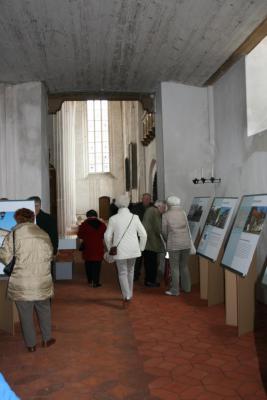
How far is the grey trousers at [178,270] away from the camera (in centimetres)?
688

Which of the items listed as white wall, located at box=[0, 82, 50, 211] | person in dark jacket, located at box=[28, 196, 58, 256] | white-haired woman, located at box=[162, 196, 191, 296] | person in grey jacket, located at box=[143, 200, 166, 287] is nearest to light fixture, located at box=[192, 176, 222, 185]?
person in grey jacket, located at box=[143, 200, 166, 287]

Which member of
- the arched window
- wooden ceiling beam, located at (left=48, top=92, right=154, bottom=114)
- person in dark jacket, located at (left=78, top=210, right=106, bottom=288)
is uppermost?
the arched window

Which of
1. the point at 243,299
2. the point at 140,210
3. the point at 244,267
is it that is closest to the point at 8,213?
the point at 244,267

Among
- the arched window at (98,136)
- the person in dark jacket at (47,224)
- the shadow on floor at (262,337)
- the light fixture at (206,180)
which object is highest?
the arched window at (98,136)

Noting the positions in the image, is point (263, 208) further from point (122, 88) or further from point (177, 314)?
point (122, 88)

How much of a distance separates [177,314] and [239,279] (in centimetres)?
121

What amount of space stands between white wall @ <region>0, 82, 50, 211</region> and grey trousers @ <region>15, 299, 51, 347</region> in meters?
3.82

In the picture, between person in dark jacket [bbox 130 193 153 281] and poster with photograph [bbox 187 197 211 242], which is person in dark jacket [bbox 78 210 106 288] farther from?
poster with photograph [bbox 187 197 211 242]

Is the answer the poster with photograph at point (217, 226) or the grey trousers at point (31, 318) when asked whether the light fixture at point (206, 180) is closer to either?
the poster with photograph at point (217, 226)

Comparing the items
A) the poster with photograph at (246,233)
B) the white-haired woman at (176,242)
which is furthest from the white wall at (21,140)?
the poster with photograph at (246,233)

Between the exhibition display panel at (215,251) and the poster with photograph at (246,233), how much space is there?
54 cm

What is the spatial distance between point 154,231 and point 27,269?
11.3 feet

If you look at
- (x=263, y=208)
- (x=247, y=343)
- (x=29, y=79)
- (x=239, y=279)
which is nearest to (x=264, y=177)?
(x=263, y=208)

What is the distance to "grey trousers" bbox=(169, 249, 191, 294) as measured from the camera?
6.88m
